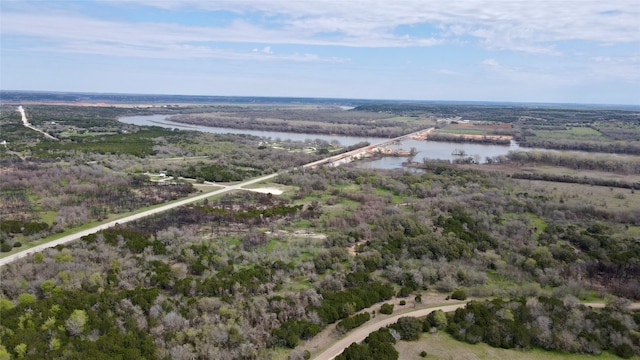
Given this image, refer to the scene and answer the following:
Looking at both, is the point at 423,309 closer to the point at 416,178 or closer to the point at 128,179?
the point at 416,178

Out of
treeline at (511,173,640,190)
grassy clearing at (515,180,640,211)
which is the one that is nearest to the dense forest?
grassy clearing at (515,180,640,211)

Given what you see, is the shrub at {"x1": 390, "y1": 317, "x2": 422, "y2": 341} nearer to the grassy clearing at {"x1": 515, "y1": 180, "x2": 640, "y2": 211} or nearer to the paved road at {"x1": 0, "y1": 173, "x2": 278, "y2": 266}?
the paved road at {"x1": 0, "y1": 173, "x2": 278, "y2": 266}

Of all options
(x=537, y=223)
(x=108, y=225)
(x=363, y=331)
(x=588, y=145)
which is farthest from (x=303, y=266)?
(x=588, y=145)

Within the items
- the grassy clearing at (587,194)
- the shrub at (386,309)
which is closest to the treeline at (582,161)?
the grassy clearing at (587,194)

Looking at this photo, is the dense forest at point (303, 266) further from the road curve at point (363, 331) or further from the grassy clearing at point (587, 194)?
the road curve at point (363, 331)

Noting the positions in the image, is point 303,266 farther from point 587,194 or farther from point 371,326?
point 587,194

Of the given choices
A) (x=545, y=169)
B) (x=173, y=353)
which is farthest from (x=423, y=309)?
(x=545, y=169)
